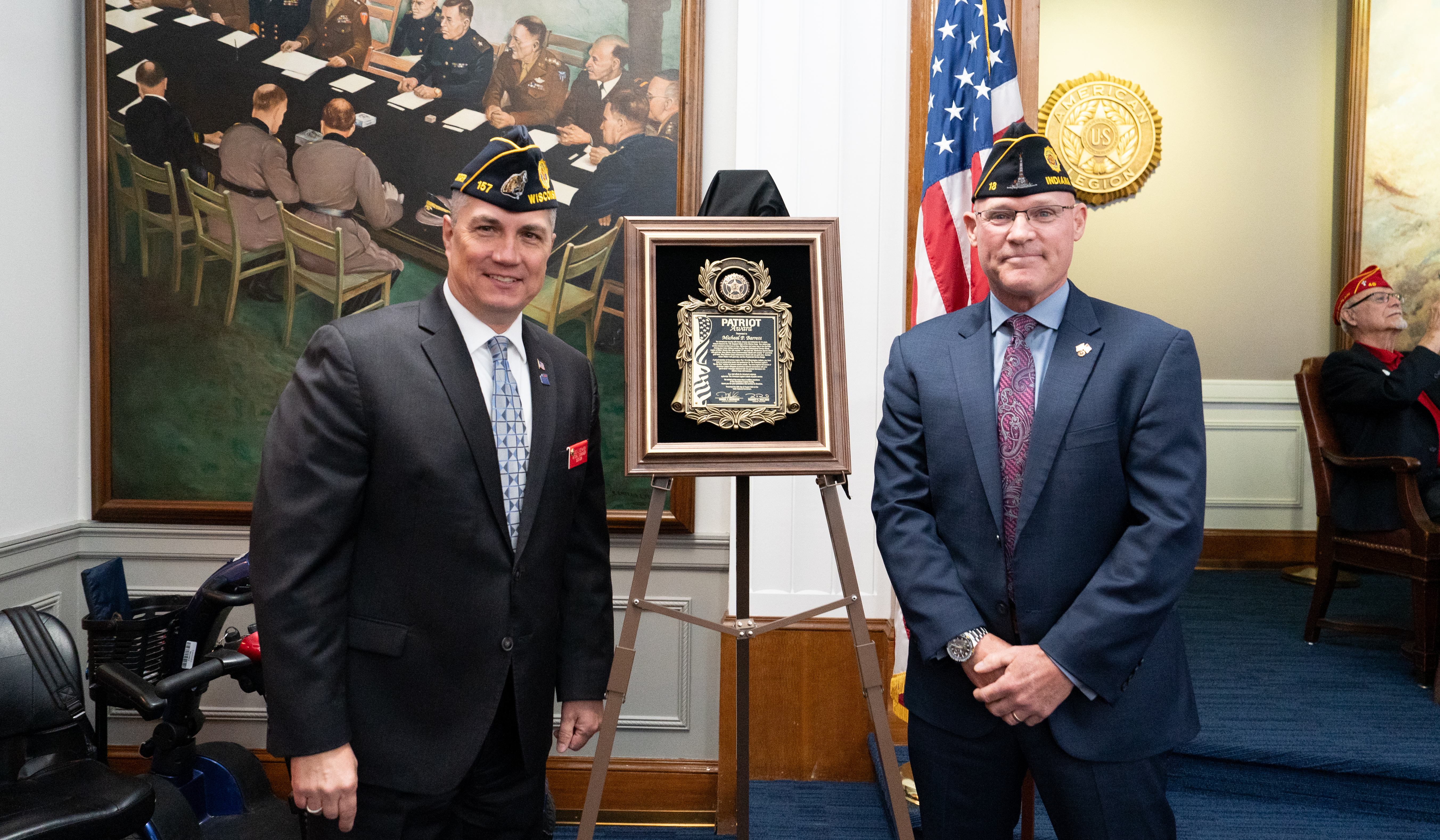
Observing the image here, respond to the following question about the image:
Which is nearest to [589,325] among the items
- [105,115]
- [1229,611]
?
[105,115]

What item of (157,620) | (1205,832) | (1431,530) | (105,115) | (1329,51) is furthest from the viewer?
(1329,51)

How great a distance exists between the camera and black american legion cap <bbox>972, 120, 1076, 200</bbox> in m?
1.68

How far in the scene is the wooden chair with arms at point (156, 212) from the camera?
2.96 m

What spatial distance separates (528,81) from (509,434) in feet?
5.71

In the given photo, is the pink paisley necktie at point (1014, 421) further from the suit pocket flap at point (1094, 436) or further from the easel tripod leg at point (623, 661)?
the easel tripod leg at point (623, 661)

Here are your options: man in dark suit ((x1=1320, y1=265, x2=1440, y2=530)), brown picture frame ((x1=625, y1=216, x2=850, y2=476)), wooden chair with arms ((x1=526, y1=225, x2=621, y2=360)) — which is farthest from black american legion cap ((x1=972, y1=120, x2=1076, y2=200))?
man in dark suit ((x1=1320, y1=265, x2=1440, y2=530))

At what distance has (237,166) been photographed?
9.68 feet

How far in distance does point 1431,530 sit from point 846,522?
2.44 m

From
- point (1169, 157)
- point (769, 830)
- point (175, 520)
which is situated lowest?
point (769, 830)

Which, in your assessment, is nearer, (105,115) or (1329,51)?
(105,115)

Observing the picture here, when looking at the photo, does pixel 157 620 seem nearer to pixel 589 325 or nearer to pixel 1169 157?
pixel 589 325

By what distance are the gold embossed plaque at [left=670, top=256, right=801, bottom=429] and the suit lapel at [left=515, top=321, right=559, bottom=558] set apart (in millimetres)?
343

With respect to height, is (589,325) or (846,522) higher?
(589,325)

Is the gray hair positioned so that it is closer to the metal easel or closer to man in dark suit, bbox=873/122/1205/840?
the metal easel
